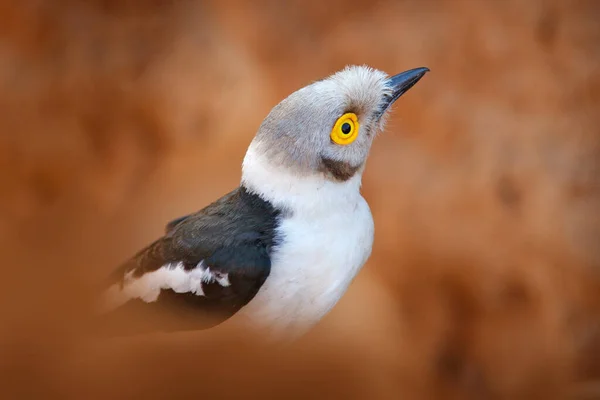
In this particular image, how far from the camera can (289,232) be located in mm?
1790

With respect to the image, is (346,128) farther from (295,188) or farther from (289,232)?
(289,232)

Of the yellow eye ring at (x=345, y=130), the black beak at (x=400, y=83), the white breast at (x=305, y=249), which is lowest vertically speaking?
the white breast at (x=305, y=249)

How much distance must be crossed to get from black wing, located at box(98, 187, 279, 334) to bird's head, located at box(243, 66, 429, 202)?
13 cm

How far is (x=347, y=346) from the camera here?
967mm

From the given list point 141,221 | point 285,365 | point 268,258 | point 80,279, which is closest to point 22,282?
point 80,279

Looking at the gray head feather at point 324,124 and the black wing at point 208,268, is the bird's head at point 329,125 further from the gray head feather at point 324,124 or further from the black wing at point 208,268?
the black wing at point 208,268

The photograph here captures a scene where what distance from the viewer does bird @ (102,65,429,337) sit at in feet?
5.67

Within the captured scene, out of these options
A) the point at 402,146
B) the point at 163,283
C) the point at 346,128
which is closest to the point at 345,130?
the point at 346,128

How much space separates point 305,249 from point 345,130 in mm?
356

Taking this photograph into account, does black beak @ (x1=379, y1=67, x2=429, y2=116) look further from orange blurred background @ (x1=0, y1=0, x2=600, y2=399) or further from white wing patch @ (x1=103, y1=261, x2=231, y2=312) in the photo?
orange blurred background @ (x1=0, y1=0, x2=600, y2=399)

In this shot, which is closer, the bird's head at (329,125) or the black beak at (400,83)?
the bird's head at (329,125)

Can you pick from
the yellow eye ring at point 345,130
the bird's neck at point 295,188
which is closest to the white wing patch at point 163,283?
the bird's neck at point 295,188

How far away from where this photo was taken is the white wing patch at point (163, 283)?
5.74 feet

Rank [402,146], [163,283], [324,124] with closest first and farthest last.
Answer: [324,124], [163,283], [402,146]
